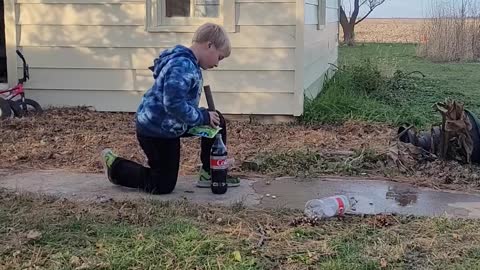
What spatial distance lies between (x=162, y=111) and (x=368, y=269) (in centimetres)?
173

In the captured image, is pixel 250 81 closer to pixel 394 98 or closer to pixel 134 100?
pixel 134 100

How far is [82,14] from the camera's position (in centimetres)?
728

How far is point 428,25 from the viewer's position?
18.1 meters

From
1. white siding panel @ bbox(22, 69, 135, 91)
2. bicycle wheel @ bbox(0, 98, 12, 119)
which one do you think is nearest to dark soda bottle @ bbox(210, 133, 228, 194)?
white siding panel @ bbox(22, 69, 135, 91)

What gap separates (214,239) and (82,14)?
4626 millimetres

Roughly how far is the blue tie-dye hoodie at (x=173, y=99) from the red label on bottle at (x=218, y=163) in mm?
276

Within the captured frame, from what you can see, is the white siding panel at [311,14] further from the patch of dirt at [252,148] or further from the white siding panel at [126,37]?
the patch of dirt at [252,148]

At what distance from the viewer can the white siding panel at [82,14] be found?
23.6 feet

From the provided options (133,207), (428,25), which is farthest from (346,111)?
(428,25)

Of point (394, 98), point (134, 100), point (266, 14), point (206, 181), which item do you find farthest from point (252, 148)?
point (394, 98)

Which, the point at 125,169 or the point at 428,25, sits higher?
the point at 428,25

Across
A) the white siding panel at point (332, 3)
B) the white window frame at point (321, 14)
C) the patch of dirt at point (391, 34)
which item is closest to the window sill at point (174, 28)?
the white window frame at point (321, 14)

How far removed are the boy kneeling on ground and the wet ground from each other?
0.41ft

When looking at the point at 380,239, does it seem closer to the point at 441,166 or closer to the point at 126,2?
the point at 441,166
